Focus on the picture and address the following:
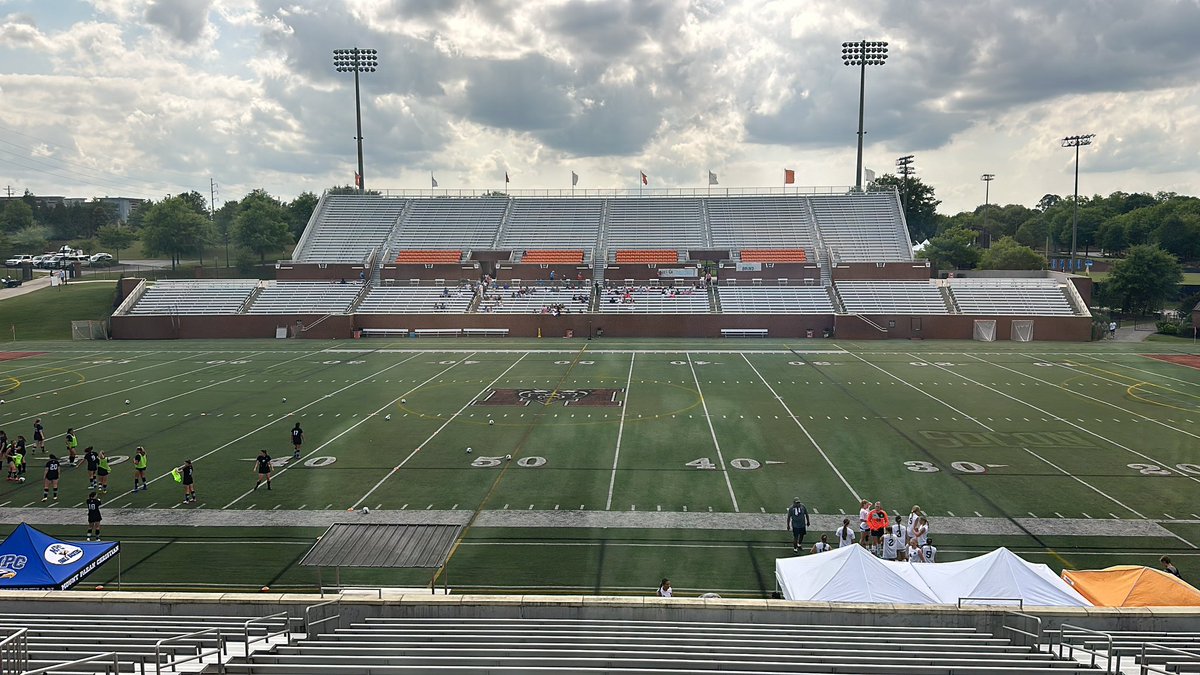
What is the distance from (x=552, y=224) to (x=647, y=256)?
11694 millimetres

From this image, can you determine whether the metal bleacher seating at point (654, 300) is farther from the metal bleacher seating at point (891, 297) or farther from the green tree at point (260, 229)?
the green tree at point (260, 229)

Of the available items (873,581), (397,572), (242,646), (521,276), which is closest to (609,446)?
(397,572)

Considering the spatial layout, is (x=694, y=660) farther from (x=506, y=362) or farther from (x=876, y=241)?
(x=876, y=241)

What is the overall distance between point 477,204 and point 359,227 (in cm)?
1196

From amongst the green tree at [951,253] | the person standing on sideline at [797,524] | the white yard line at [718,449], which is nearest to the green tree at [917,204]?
the green tree at [951,253]

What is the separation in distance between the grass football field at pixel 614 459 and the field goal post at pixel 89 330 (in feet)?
45.5

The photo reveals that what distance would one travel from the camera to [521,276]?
206ft

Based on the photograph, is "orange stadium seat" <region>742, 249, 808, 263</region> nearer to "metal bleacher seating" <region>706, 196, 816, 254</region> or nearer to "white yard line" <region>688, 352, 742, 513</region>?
"metal bleacher seating" <region>706, 196, 816, 254</region>

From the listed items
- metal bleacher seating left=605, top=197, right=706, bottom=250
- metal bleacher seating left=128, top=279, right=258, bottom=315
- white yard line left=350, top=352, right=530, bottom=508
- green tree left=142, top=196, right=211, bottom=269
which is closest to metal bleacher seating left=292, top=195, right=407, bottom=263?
metal bleacher seating left=128, top=279, right=258, bottom=315

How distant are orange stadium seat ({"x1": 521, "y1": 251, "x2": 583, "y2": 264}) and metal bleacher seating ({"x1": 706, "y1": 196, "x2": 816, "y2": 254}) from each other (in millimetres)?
12760

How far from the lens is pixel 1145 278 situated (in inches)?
2324

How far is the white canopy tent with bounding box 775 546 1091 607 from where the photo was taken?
37.1ft

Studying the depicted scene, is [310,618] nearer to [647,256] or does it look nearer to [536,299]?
[536,299]

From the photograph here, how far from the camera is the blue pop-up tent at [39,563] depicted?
12375mm
